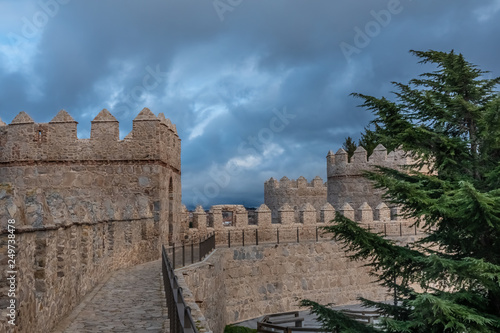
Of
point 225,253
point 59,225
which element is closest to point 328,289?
point 225,253

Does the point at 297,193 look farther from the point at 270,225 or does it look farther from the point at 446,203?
the point at 446,203

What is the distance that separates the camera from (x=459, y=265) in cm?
688

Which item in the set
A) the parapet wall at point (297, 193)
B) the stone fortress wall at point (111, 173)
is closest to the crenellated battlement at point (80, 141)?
the stone fortress wall at point (111, 173)

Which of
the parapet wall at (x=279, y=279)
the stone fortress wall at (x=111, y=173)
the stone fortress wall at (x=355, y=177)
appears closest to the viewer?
the stone fortress wall at (x=111, y=173)

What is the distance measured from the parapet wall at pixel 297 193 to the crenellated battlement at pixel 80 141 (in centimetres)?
1419

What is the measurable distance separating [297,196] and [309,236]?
10.5 meters

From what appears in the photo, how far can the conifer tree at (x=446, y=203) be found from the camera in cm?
694

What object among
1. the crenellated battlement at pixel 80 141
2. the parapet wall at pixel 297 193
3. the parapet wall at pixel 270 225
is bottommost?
the parapet wall at pixel 270 225

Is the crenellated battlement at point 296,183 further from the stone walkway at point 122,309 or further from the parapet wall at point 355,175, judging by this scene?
the stone walkway at point 122,309

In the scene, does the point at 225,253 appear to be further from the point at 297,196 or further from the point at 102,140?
the point at 297,196

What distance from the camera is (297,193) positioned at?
3048 centimetres

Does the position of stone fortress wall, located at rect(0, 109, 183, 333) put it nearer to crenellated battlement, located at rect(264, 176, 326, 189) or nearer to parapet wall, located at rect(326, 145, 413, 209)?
parapet wall, located at rect(326, 145, 413, 209)

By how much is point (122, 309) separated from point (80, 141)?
10.0 metres

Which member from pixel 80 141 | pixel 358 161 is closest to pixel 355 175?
pixel 358 161
